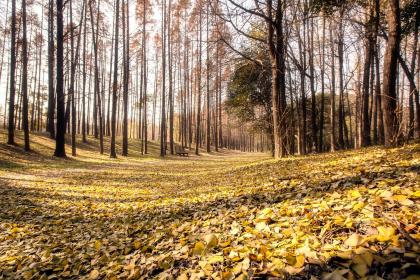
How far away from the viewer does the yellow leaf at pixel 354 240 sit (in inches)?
87.9

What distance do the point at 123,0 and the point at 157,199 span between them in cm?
1823

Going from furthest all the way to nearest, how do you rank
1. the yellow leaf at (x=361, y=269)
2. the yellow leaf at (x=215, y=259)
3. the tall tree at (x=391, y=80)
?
the tall tree at (x=391, y=80), the yellow leaf at (x=215, y=259), the yellow leaf at (x=361, y=269)

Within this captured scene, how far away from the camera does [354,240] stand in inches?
89.5

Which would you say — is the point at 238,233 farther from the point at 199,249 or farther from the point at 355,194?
the point at 355,194

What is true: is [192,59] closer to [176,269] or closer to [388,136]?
[388,136]

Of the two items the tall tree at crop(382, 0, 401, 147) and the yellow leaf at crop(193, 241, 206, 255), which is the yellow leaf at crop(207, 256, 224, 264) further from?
the tall tree at crop(382, 0, 401, 147)

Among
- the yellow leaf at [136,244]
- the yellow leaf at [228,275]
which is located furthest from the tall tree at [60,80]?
the yellow leaf at [228,275]

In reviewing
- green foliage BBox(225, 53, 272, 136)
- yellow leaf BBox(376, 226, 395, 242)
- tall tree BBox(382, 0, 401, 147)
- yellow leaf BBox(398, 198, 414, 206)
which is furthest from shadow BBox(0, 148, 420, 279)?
green foliage BBox(225, 53, 272, 136)

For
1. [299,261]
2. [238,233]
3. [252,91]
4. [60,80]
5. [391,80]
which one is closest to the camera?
[299,261]

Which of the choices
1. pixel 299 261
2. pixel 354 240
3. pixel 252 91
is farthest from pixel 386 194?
pixel 252 91

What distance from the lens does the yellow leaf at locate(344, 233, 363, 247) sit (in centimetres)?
223

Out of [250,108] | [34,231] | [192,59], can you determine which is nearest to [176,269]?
[34,231]

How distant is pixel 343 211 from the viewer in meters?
3.02

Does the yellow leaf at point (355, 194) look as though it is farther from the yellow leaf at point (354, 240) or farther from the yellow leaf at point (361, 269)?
the yellow leaf at point (361, 269)
